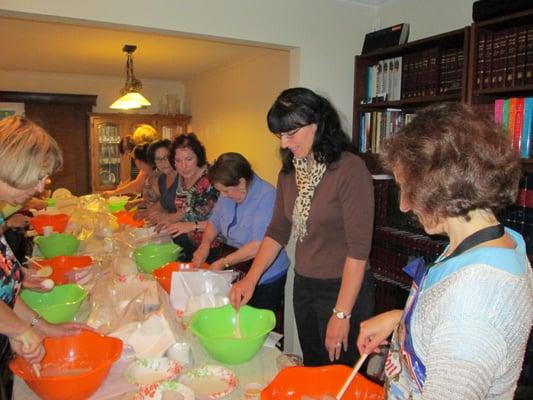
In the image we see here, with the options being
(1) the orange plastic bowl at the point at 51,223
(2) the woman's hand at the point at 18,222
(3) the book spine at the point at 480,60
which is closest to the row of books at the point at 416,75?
(3) the book spine at the point at 480,60

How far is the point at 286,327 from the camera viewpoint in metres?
3.19

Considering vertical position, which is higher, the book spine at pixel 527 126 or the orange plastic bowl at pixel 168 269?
the book spine at pixel 527 126

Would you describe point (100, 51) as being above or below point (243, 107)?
above

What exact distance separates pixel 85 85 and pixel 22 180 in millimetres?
5493

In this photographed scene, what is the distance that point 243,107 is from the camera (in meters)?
4.86

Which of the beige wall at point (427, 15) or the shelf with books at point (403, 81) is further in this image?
the beige wall at point (427, 15)

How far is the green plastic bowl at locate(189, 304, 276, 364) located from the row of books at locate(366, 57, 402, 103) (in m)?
1.81

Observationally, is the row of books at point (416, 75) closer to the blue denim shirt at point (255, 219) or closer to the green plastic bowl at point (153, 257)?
the blue denim shirt at point (255, 219)

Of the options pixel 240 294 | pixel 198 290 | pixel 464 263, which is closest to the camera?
pixel 464 263

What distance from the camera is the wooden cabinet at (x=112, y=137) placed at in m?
5.89

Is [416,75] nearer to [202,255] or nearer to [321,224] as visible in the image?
[321,224]

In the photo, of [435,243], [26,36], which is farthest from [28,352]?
[26,36]

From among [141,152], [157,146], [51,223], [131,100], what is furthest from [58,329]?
[131,100]

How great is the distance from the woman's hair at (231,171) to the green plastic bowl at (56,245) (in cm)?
89
